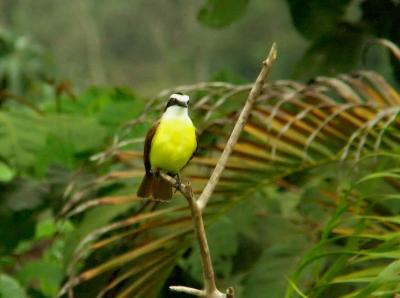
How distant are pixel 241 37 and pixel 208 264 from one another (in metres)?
20.9

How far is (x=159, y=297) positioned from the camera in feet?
7.18

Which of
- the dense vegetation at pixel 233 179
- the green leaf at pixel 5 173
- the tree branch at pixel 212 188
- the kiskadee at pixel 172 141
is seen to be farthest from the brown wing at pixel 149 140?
the green leaf at pixel 5 173

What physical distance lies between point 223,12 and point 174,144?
1488 mm

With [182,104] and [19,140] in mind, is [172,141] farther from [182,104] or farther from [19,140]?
[19,140]

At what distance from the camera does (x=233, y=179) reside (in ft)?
7.11

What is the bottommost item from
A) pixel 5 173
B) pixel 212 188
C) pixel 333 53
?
pixel 212 188

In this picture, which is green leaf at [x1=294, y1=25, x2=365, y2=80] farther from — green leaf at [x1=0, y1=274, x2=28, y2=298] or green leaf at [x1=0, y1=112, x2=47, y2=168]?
green leaf at [x1=0, y1=274, x2=28, y2=298]

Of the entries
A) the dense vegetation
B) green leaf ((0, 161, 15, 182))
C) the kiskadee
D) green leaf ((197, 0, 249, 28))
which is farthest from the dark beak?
green leaf ((197, 0, 249, 28))

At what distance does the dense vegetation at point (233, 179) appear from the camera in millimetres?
2035

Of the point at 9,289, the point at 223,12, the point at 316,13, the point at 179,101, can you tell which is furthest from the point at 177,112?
the point at 316,13

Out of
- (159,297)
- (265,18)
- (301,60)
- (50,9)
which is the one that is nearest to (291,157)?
(159,297)

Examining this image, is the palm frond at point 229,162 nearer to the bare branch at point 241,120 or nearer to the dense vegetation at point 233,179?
the dense vegetation at point 233,179

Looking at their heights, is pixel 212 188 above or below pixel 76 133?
below

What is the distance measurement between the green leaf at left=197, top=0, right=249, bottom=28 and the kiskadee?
1.37m
